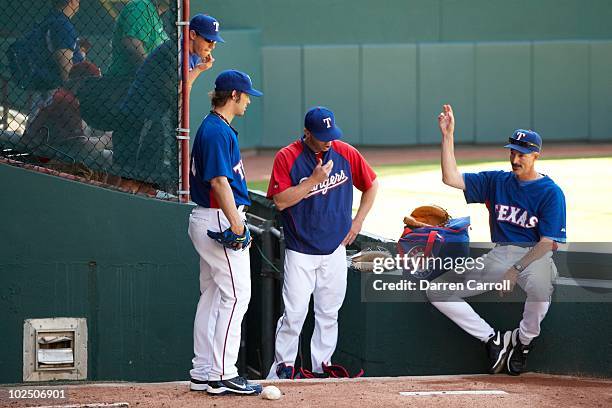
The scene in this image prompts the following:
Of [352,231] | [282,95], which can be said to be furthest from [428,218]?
[282,95]

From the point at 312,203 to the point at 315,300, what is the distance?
2.13ft

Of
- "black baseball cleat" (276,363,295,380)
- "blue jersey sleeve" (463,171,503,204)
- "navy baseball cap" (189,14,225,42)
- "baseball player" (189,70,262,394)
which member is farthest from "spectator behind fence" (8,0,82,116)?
"blue jersey sleeve" (463,171,503,204)

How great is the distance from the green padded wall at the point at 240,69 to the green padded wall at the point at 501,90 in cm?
397

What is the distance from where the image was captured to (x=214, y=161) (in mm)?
5789

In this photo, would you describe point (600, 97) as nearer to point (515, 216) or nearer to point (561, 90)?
point (561, 90)

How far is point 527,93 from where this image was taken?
64.8 feet

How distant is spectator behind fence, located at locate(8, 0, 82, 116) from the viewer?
7.34 metres

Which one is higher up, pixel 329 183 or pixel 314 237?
pixel 329 183

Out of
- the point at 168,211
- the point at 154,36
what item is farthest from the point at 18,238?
the point at 154,36

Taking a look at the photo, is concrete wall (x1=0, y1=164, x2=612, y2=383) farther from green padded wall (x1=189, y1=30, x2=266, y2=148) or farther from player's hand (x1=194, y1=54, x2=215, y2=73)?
green padded wall (x1=189, y1=30, x2=266, y2=148)

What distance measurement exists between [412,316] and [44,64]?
3.04 m

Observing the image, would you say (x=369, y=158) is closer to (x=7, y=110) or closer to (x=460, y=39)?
(x=460, y=39)

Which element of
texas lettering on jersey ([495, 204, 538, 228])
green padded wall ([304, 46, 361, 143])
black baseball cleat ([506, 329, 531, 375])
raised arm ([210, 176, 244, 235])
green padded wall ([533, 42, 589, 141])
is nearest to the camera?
raised arm ([210, 176, 244, 235])

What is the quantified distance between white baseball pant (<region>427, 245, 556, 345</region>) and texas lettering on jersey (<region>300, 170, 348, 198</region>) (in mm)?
896
